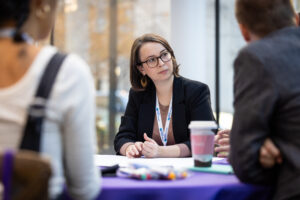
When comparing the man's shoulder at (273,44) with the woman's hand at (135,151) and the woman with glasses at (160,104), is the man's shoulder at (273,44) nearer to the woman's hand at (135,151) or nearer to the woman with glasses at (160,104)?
the woman's hand at (135,151)

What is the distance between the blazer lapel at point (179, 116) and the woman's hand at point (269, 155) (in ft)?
4.22

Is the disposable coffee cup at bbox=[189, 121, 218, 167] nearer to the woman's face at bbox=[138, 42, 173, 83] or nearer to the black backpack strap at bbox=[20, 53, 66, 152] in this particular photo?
the black backpack strap at bbox=[20, 53, 66, 152]

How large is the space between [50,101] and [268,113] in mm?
757

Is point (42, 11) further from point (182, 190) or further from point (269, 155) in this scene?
point (269, 155)

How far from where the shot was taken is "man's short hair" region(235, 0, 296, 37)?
1.66 meters

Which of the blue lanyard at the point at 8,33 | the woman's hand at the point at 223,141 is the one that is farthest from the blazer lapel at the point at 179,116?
the blue lanyard at the point at 8,33

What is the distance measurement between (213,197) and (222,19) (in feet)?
15.5

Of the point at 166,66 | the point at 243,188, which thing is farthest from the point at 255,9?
the point at 166,66

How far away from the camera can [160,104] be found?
9.69 ft

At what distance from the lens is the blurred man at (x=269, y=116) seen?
4.99 feet

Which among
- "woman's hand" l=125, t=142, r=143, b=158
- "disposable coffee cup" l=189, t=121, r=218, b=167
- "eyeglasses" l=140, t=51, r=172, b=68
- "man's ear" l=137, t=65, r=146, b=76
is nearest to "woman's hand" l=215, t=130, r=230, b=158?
"disposable coffee cup" l=189, t=121, r=218, b=167

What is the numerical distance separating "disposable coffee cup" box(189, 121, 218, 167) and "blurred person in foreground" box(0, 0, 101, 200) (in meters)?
0.63

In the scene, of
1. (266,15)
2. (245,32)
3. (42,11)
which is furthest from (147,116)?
(42,11)

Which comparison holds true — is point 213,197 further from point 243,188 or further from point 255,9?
point 255,9
